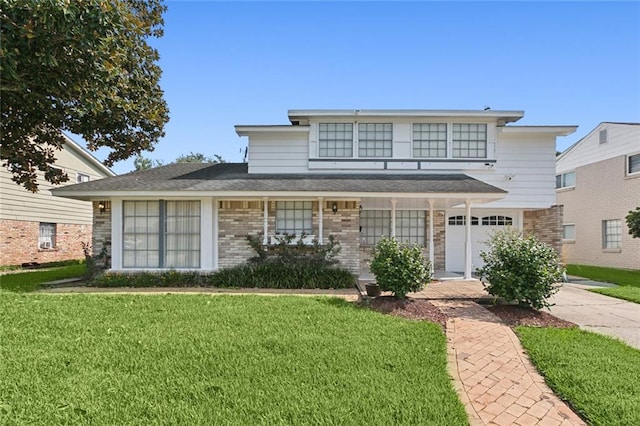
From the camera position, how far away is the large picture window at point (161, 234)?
1062cm

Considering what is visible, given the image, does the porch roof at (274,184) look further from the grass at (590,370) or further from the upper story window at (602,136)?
the upper story window at (602,136)

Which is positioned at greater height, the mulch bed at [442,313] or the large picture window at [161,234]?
the large picture window at [161,234]

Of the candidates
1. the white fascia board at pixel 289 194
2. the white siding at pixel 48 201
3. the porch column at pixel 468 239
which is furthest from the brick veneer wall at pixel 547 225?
the white siding at pixel 48 201

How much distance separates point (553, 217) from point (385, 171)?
6.59m

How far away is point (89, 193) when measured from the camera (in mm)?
10273

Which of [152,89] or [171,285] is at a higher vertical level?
[152,89]

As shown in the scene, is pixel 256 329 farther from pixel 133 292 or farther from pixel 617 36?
pixel 617 36

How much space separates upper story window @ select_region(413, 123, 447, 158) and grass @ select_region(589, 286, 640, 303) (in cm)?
657

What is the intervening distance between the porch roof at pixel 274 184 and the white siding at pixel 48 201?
863cm

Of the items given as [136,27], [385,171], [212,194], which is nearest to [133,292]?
[212,194]

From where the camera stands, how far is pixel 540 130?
41.3 feet

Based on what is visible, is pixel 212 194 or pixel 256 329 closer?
pixel 256 329

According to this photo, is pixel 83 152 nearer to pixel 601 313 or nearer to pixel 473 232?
pixel 473 232

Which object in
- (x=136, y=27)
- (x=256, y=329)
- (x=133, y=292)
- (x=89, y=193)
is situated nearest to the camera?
(x=256, y=329)
